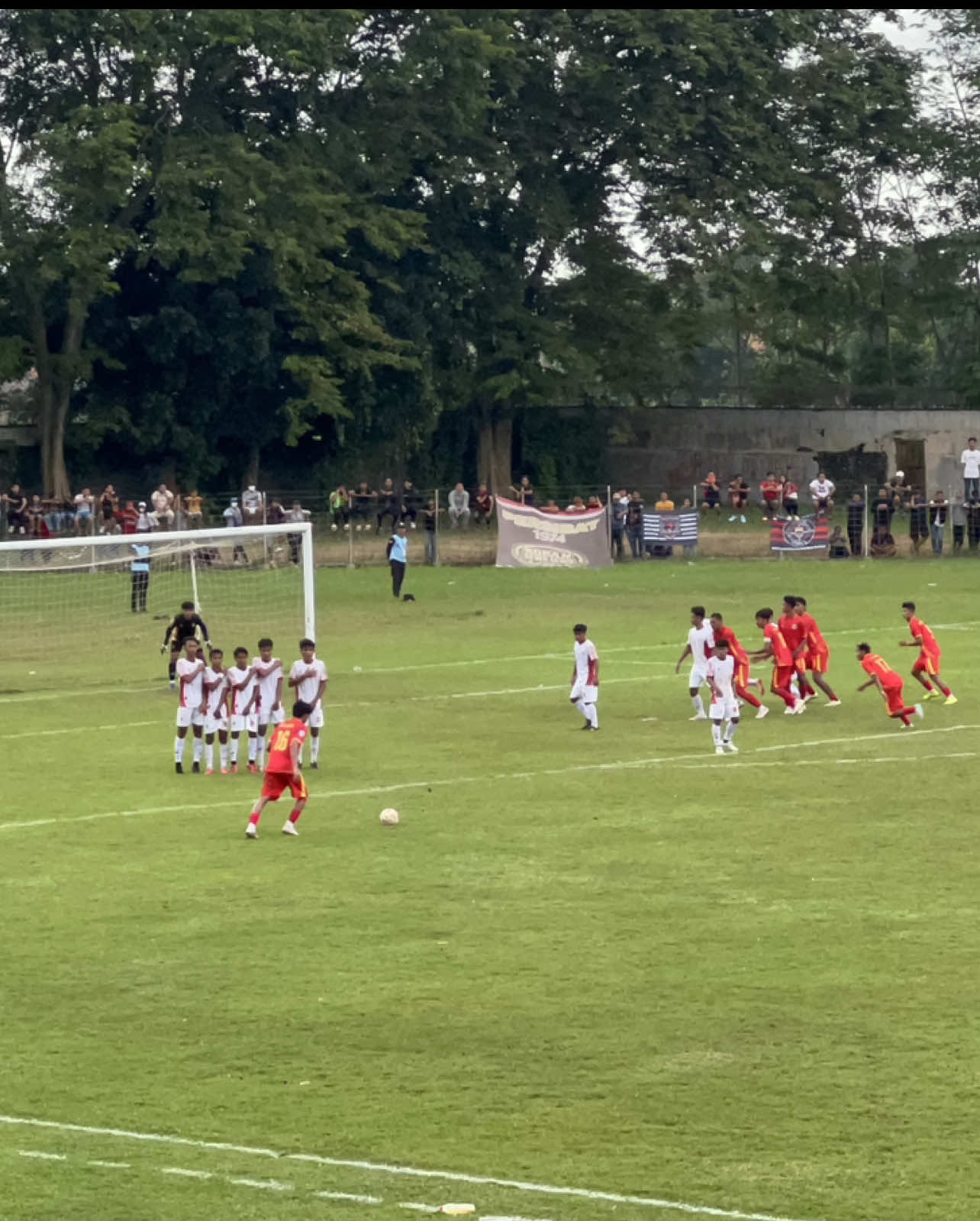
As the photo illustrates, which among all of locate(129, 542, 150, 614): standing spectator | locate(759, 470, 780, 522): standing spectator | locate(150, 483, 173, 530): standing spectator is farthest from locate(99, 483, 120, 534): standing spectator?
locate(759, 470, 780, 522): standing spectator

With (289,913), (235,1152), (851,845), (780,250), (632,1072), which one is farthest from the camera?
(780,250)

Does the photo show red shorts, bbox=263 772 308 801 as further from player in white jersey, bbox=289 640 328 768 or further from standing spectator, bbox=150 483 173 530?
standing spectator, bbox=150 483 173 530

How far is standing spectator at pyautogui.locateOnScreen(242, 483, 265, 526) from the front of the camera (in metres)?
58.6

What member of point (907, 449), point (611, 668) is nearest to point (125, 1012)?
point (611, 668)

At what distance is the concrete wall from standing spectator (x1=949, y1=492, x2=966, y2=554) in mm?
8504

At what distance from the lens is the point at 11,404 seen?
69.1m

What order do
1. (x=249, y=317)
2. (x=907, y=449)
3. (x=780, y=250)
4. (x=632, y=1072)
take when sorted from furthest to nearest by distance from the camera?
(x=780, y=250) < (x=907, y=449) < (x=249, y=317) < (x=632, y=1072)

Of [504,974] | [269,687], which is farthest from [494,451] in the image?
[504,974]

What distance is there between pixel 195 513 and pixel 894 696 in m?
32.8

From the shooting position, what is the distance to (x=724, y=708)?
83.8 ft

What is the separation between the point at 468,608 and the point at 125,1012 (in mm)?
33313

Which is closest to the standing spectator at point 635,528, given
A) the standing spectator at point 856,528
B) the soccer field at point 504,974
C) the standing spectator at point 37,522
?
the standing spectator at point 856,528

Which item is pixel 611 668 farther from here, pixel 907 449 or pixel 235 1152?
pixel 907 449

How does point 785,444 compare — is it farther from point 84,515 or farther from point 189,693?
point 189,693
